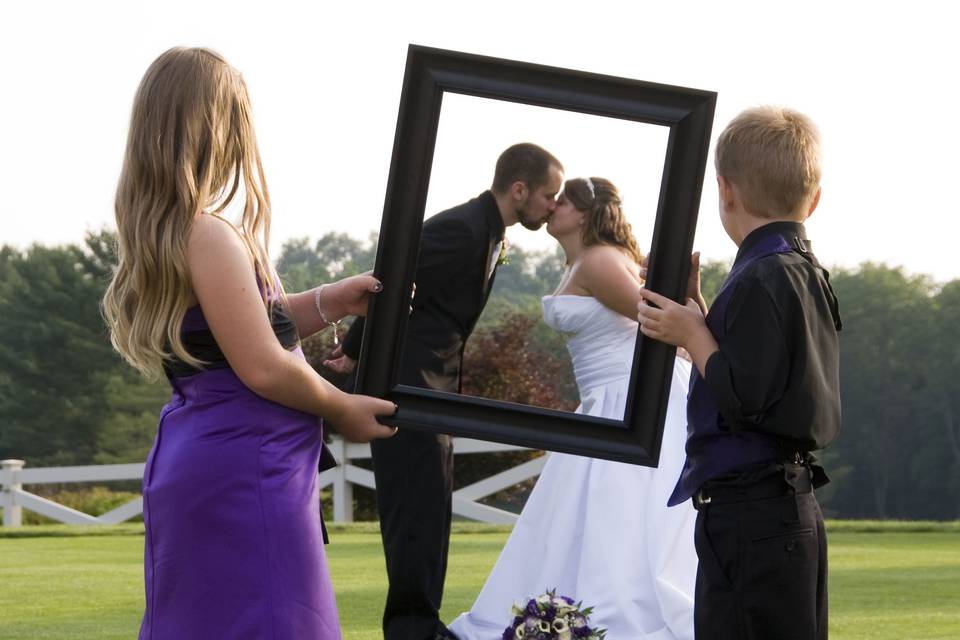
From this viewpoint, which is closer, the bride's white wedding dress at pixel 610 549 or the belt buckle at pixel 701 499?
the belt buckle at pixel 701 499

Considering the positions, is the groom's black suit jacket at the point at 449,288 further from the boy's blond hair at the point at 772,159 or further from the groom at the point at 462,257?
the boy's blond hair at the point at 772,159

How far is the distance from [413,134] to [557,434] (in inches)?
36.4

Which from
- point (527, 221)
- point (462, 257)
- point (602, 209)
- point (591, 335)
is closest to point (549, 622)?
point (591, 335)

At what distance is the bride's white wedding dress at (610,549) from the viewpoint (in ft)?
20.5

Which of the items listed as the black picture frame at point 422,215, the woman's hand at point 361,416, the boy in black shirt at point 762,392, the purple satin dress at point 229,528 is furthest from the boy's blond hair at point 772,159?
the purple satin dress at point 229,528

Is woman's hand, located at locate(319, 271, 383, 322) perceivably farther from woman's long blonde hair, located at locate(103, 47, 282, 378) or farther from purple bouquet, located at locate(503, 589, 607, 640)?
→ purple bouquet, located at locate(503, 589, 607, 640)

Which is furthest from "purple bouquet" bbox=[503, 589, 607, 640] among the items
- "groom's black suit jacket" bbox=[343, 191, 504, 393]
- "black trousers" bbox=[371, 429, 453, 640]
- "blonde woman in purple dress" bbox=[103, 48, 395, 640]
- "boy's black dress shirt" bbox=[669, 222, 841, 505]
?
"blonde woman in purple dress" bbox=[103, 48, 395, 640]

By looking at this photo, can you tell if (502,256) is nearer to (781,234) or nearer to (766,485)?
(781,234)

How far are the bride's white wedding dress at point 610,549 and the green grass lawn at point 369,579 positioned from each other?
897mm

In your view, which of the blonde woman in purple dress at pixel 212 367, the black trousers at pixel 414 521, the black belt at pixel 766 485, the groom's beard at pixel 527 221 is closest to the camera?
the blonde woman in purple dress at pixel 212 367

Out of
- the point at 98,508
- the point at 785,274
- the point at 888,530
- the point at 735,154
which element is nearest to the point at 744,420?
the point at 785,274

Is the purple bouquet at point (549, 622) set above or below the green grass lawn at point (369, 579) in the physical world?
above

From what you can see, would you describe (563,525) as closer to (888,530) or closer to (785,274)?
(785,274)

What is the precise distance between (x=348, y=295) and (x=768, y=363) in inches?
45.5
